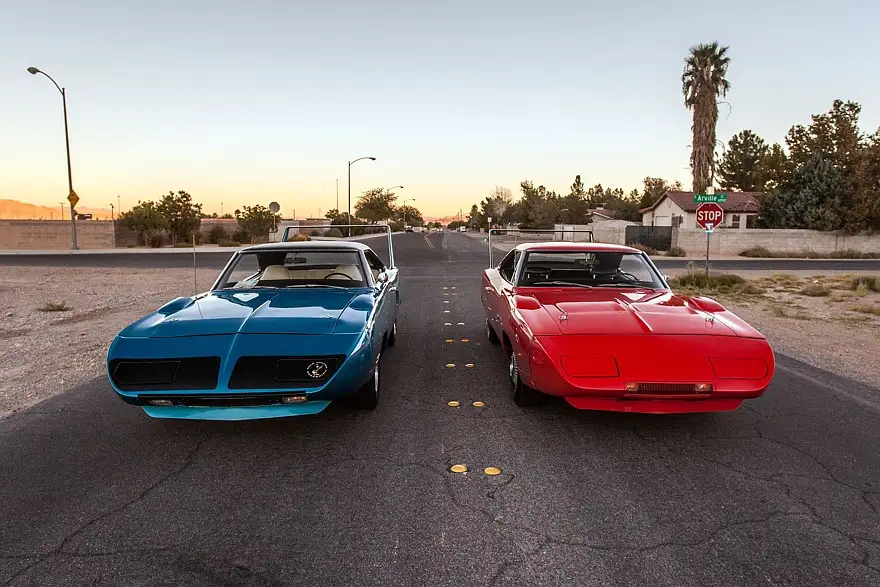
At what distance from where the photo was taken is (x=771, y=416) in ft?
14.9

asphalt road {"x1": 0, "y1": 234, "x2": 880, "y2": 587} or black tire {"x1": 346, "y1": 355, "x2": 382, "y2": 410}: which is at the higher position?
black tire {"x1": 346, "y1": 355, "x2": 382, "y2": 410}

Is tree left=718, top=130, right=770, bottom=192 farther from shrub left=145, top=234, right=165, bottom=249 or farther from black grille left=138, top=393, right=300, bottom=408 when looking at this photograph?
black grille left=138, top=393, right=300, bottom=408

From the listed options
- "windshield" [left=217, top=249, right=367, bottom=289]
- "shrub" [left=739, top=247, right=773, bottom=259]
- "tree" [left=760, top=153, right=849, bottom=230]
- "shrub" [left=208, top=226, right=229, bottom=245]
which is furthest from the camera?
"shrub" [left=208, top=226, right=229, bottom=245]

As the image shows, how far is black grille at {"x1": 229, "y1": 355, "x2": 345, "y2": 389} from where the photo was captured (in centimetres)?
352

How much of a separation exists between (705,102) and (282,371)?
39473mm

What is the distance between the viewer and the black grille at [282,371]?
352cm

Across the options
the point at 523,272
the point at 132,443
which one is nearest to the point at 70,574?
the point at 132,443

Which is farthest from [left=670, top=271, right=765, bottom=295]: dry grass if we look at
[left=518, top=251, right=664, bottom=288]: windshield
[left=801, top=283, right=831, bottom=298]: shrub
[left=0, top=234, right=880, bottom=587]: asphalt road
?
[left=0, top=234, right=880, bottom=587]: asphalt road

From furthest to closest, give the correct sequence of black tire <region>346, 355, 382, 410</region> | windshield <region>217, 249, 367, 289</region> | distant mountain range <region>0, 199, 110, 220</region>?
distant mountain range <region>0, 199, 110, 220</region>
windshield <region>217, 249, 367, 289</region>
black tire <region>346, 355, 382, 410</region>

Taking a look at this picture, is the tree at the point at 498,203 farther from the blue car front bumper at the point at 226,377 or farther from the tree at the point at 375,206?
the blue car front bumper at the point at 226,377

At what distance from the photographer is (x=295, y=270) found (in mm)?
5840

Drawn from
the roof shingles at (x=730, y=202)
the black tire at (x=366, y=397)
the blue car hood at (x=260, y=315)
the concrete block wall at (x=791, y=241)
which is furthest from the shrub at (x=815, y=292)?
the roof shingles at (x=730, y=202)

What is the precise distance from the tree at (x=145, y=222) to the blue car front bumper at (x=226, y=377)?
3958 cm

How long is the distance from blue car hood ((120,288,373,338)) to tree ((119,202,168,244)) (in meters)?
38.4
